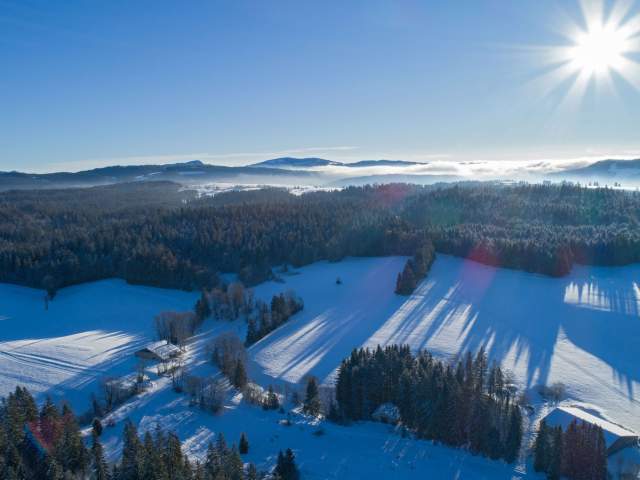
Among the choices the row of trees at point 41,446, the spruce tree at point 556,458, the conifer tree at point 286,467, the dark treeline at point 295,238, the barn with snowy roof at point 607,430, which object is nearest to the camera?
the row of trees at point 41,446

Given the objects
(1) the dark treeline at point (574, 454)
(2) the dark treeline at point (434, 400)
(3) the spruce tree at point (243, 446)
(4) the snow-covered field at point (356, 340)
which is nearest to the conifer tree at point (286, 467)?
(4) the snow-covered field at point (356, 340)

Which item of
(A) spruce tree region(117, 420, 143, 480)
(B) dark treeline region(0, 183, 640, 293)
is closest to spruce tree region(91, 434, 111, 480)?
(A) spruce tree region(117, 420, 143, 480)

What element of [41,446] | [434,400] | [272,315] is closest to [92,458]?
[41,446]

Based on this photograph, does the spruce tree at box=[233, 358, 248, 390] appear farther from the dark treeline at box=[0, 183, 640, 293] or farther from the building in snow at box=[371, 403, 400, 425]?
the dark treeline at box=[0, 183, 640, 293]

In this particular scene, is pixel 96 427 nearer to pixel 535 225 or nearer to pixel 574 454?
pixel 574 454

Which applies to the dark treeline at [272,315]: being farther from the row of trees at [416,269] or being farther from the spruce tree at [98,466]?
the spruce tree at [98,466]
